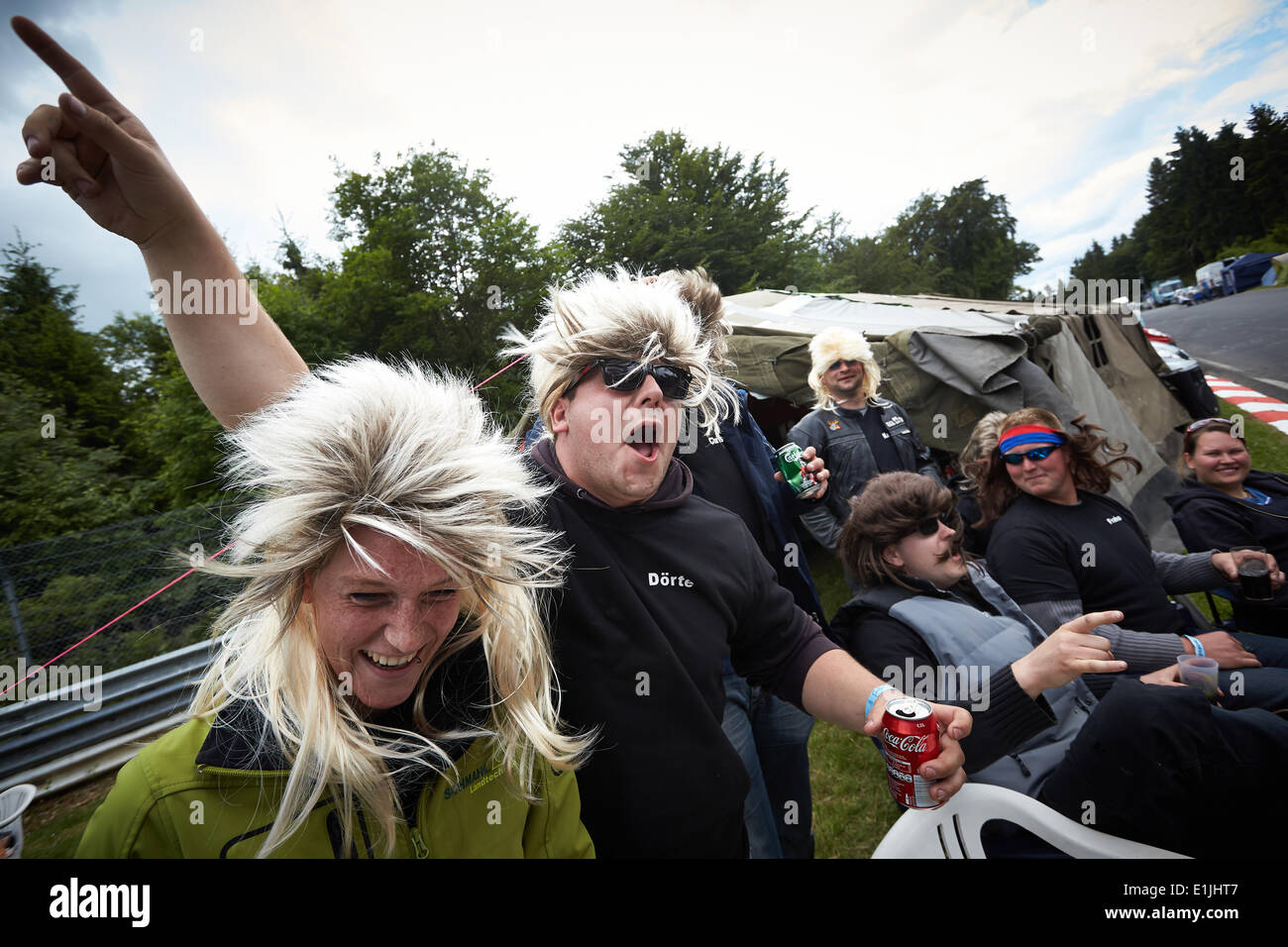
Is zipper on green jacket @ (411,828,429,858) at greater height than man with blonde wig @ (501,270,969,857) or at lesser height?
lesser

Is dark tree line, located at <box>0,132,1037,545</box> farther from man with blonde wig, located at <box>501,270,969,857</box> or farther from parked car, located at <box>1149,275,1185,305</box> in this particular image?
parked car, located at <box>1149,275,1185,305</box>

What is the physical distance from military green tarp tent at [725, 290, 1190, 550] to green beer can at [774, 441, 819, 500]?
3.21 m

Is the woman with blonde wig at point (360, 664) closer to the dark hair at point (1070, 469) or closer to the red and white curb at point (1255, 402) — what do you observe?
the dark hair at point (1070, 469)

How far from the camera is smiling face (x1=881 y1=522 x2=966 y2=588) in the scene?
7.86 ft

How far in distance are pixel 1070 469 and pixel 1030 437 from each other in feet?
1.18

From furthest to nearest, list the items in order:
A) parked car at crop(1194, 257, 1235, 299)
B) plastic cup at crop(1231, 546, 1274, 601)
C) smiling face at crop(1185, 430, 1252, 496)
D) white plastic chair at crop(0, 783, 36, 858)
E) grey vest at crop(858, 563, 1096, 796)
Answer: parked car at crop(1194, 257, 1235, 299), smiling face at crop(1185, 430, 1252, 496), plastic cup at crop(1231, 546, 1274, 601), white plastic chair at crop(0, 783, 36, 858), grey vest at crop(858, 563, 1096, 796)

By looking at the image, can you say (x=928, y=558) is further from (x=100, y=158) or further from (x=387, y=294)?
(x=387, y=294)

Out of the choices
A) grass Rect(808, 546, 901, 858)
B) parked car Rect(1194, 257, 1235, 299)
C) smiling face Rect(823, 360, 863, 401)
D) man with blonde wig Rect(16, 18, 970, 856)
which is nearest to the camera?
man with blonde wig Rect(16, 18, 970, 856)

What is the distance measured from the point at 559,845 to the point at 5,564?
21.7 feet

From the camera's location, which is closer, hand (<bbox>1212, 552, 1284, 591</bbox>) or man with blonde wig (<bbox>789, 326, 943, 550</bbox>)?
hand (<bbox>1212, 552, 1284, 591</bbox>)

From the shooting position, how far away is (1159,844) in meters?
1.60

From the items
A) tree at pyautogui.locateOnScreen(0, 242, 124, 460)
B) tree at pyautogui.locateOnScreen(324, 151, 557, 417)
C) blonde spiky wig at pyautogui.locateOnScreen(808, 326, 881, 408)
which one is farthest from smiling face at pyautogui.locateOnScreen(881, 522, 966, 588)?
tree at pyautogui.locateOnScreen(0, 242, 124, 460)
